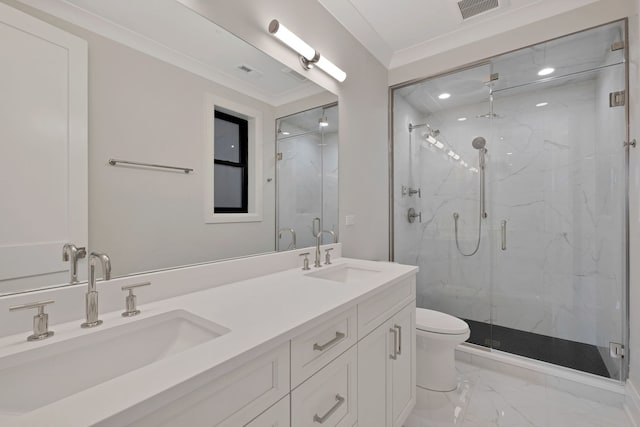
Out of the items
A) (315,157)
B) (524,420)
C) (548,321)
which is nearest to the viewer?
(524,420)

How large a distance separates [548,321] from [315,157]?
2489mm

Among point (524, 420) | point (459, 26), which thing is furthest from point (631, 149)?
point (524, 420)

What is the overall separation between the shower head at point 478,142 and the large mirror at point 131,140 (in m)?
2.15

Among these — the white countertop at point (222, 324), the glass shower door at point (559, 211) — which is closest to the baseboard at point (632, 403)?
the glass shower door at point (559, 211)

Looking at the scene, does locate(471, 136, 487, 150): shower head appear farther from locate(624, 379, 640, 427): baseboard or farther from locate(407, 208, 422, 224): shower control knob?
locate(624, 379, 640, 427): baseboard

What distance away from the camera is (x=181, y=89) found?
3.73 feet

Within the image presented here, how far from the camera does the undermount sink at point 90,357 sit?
0.62m

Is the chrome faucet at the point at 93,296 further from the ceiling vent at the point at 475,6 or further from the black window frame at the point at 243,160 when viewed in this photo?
the ceiling vent at the point at 475,6

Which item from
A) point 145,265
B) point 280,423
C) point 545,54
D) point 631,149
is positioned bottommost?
point 280,423

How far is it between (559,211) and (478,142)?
0.91 meters

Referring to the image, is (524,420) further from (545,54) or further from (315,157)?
(545,54)

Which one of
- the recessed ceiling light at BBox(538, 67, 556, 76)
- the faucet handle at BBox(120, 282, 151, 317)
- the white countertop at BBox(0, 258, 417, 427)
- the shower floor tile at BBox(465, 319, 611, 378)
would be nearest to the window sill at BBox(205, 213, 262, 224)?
the white countertop at BBox(0, 258, 417, 427)

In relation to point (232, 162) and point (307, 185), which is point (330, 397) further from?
point (307, 185)

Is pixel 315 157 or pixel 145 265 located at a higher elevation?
pixel 315 157
